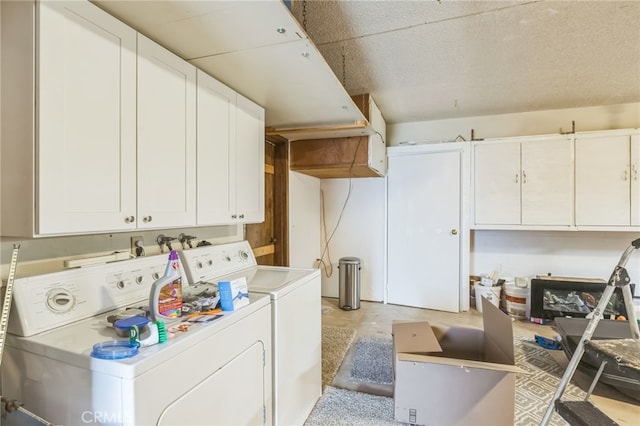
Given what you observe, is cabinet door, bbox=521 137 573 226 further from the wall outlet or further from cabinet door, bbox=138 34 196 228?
the wall outlet

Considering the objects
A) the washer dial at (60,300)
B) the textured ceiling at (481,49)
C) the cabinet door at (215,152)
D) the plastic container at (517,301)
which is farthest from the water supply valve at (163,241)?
the plastic container at (517,301)

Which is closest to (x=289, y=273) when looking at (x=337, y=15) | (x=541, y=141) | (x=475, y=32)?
(x=337, y=15)

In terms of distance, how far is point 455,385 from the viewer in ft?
5.44

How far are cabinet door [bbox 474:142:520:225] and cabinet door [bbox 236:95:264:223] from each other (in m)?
2.77

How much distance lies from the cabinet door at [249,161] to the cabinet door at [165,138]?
1.37 ft

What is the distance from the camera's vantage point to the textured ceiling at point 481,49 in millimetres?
1861

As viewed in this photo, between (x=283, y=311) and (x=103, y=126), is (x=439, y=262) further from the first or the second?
(x=103, y=126)

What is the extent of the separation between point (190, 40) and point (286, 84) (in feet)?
2.06

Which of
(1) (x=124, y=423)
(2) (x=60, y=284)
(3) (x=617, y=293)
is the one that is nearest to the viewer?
(1) (x=124, y=423)

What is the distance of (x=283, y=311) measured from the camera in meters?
1.56

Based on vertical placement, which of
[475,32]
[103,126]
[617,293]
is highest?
[475,32]

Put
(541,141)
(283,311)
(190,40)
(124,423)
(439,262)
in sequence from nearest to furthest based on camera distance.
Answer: (124,423), (190,40), (283,311), (541,141), (439,262)

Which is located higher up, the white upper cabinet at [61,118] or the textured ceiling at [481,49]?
the textured ceiling at [481,49]

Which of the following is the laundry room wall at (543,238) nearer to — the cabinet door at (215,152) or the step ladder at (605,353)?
the step ladder at (605,353)
